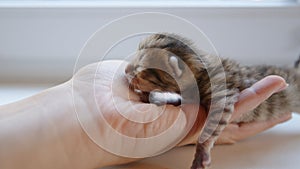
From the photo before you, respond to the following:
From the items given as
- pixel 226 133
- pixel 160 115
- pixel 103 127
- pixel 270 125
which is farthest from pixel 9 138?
pixel 270 125

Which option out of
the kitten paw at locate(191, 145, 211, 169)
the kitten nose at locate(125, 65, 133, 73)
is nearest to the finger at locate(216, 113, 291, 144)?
the kitten paw at locate(191, 145, 211, 169)

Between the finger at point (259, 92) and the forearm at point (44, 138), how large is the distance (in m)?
0.29

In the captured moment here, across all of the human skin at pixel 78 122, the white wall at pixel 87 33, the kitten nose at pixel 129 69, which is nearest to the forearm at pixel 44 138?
the human skin at pixel 78 122

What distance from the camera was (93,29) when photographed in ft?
4.08

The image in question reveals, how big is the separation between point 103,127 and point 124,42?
1.44ft

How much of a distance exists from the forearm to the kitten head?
150 millimetres

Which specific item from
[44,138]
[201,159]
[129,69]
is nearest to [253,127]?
[201,159]

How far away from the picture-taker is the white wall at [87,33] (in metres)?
1.22

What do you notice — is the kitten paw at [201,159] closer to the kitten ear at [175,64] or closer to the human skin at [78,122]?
the human skin at [78,122]

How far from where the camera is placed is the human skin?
785 millimetres

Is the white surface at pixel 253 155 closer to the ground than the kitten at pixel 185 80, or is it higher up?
closer to the ground

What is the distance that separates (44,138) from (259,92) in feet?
1.37

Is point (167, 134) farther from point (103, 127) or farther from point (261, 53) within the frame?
point (261, 53)

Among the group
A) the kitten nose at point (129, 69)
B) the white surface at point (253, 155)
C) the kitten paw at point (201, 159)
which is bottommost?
the white surface at point (253, 155)
